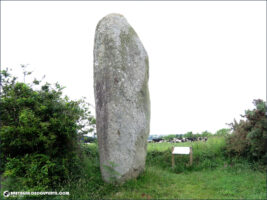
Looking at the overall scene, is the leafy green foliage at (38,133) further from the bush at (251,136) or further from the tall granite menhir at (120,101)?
the bush at (251,136)

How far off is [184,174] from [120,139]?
3687 millimetres

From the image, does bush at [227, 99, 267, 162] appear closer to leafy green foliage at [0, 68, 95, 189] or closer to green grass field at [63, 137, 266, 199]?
green grass field at [63, 137, 266, 199]

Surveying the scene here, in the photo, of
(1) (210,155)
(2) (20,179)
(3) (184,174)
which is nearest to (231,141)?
(1) (210,155)

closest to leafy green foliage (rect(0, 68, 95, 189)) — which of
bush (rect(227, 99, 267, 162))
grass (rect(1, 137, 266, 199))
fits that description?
grass (rect(1, 137, 266, 199))

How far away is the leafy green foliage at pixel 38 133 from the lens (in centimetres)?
720

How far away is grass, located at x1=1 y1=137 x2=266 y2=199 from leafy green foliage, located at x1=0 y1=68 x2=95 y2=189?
0.64 m

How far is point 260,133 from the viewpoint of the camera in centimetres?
918

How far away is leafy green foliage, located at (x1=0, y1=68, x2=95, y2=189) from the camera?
23.6 feet

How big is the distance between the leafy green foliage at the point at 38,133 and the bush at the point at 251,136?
6.31m

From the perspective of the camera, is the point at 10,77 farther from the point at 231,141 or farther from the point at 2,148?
the point at 231,141

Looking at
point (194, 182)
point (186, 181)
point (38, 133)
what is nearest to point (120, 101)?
point (38, 133)

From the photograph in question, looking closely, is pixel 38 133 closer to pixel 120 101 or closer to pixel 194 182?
pixel 120 101

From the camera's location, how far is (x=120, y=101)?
7.68 metres

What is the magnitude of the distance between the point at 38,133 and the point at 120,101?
8.81 feet
